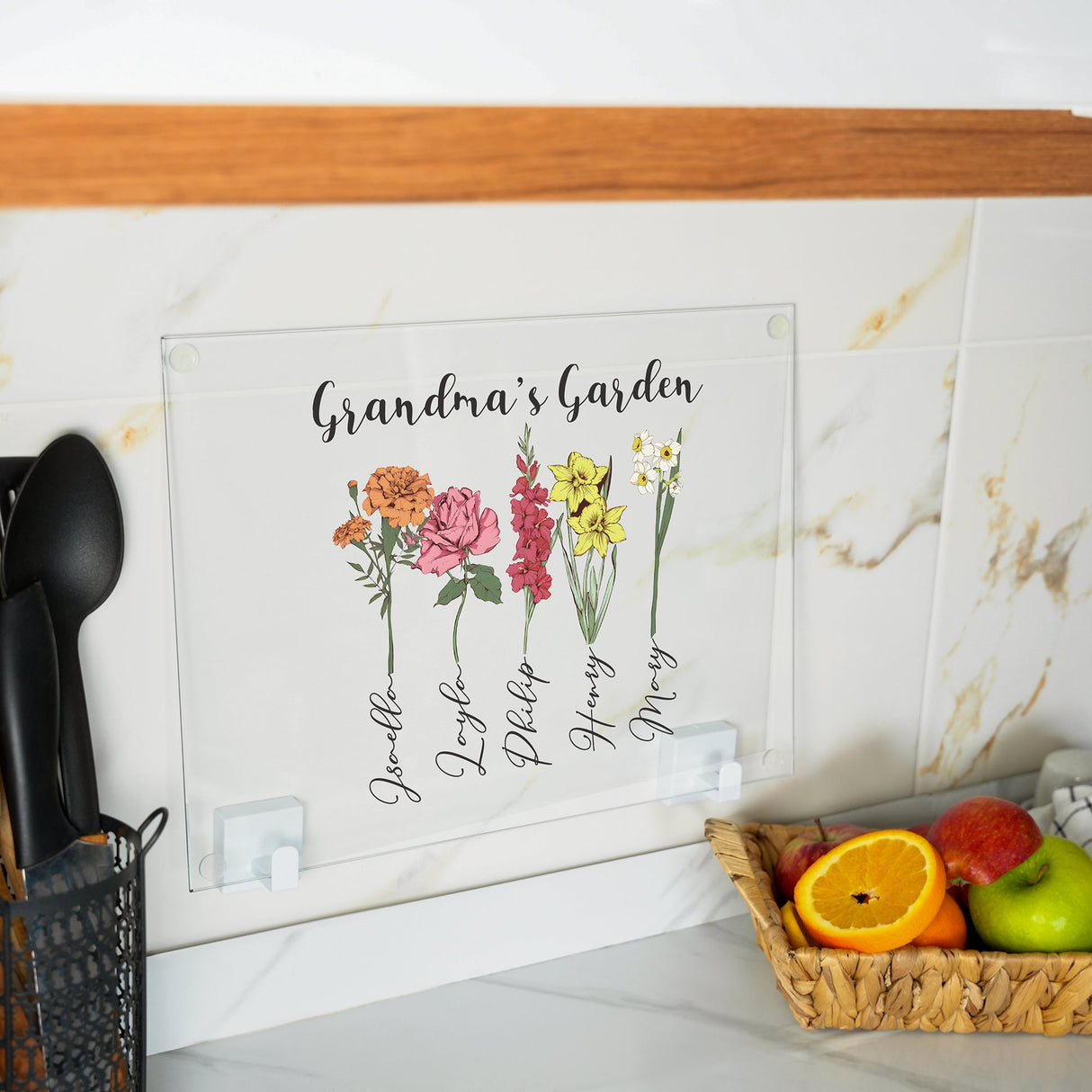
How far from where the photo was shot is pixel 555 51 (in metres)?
0.31

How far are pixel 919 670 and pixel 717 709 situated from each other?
0.68ft

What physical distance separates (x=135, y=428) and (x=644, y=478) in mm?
356

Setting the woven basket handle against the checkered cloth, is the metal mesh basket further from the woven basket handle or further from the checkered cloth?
the checkered cloth

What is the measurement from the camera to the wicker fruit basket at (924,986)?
0.79 m

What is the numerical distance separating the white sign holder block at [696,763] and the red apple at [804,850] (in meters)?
0.06

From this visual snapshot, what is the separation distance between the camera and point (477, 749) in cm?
83

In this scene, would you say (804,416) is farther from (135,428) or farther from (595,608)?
(135,428)

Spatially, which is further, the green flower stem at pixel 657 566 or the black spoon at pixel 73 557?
the green flower stem at pixel 657 566

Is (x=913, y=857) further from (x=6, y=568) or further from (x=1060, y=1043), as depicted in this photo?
(x=6, y=568)

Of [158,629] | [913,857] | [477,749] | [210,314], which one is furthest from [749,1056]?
[210,314]

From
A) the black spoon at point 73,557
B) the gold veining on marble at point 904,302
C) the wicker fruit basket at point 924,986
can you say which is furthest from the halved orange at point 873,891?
the black spoon at point 73,557

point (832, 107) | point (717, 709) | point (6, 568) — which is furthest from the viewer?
point (717, 709)

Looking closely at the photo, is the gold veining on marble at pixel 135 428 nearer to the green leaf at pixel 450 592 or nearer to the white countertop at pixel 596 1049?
the green leaf at pixel 450 592

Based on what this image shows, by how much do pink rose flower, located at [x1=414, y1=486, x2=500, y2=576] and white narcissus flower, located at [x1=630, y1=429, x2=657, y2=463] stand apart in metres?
0.12
